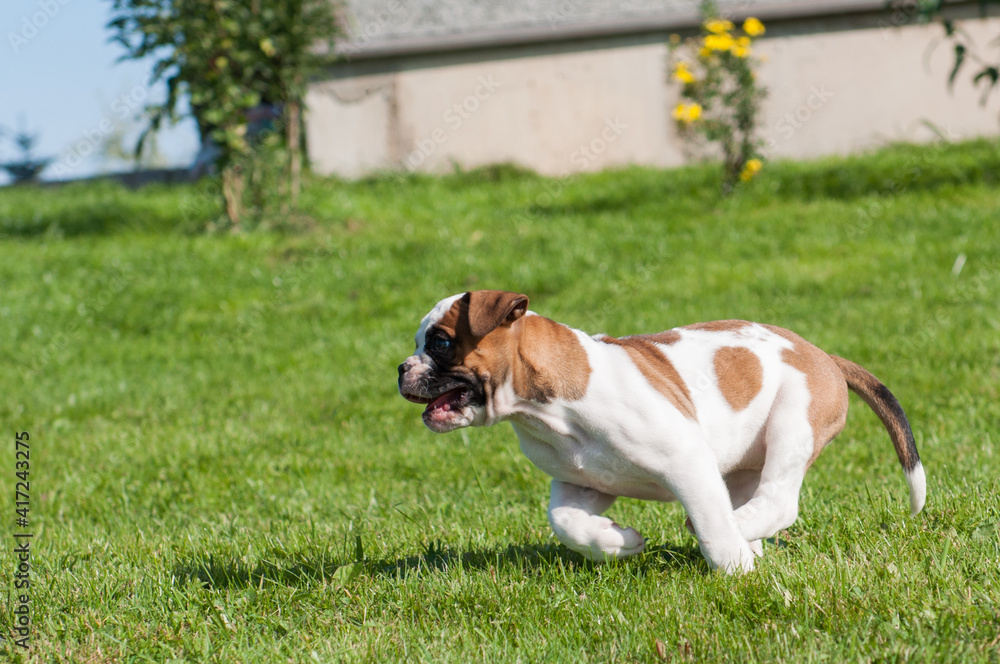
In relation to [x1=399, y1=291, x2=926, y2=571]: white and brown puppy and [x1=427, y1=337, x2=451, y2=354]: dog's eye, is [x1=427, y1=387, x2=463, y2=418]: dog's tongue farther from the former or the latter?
[x1=427, y1=337, x2=451, y2=354]: dog's eye

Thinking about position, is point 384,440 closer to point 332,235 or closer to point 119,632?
point 119,632

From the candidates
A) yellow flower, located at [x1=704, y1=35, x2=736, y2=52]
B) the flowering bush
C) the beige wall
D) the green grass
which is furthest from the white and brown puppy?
the beige wall

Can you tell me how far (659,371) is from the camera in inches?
131

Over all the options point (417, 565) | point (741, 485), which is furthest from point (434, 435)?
point (741, 485)

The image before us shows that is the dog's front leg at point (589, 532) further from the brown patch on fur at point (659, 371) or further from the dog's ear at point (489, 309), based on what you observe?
the dog's ear at point (489, 309)

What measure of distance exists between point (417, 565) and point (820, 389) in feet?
5.42

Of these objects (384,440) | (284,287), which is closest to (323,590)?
(384,440)

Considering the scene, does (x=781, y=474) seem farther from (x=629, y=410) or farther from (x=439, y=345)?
(x=439, y=345)

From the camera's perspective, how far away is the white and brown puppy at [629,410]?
10.2ft

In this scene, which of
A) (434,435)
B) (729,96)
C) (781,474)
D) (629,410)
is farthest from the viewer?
(729,96)

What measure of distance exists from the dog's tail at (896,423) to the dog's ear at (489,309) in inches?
59.7

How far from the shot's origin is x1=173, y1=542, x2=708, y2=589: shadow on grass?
11.5ft

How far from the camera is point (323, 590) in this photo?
11.1 ft

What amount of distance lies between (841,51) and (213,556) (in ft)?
46.1
